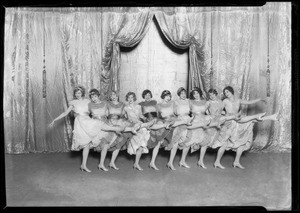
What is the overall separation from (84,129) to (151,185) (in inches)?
41.3

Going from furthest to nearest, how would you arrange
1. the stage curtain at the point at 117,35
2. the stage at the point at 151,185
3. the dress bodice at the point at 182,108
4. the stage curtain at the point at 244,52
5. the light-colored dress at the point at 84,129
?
the stage curtain at the point at 117,35 → the stage curtain at the point at 244,52 → the dress bodice at the point at 182,108 → the light-colored dress at the point at 84,129 → the stage at the point at 151,185

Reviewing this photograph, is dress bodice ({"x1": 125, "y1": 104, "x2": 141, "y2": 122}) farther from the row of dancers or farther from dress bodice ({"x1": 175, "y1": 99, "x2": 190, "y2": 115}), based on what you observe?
dress bodice ({"x1": 175, "y1": 99, "x2": 190, "y2": 115})

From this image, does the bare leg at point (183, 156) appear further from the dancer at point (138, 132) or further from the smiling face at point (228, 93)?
the smiling face at point (228, 93)

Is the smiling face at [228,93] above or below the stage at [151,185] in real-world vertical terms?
above

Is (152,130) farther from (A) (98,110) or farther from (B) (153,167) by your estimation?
(A) (98,110)

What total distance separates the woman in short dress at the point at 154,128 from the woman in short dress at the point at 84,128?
404 millimetres

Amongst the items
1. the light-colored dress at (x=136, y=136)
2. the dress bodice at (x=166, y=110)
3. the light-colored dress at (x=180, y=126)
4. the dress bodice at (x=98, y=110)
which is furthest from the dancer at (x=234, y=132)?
the dress bodice at (x=98, y=110)

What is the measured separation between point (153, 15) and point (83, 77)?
48.9 inches

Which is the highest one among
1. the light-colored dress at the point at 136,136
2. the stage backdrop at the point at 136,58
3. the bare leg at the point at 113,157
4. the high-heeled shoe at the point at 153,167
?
the stage backdrop at the point at 136,58

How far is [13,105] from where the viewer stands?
553 centimetres

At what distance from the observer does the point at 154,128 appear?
5.06 metres

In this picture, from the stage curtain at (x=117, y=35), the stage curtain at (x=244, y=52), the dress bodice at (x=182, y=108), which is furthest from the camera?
the stage curtain at (x=117, y=35)

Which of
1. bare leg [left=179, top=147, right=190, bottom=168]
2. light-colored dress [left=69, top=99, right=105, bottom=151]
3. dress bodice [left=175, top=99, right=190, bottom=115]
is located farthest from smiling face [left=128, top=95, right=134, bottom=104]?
bare leg [left=179, top=147, right=190, bottom=168]

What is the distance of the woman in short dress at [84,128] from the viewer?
5.01m
